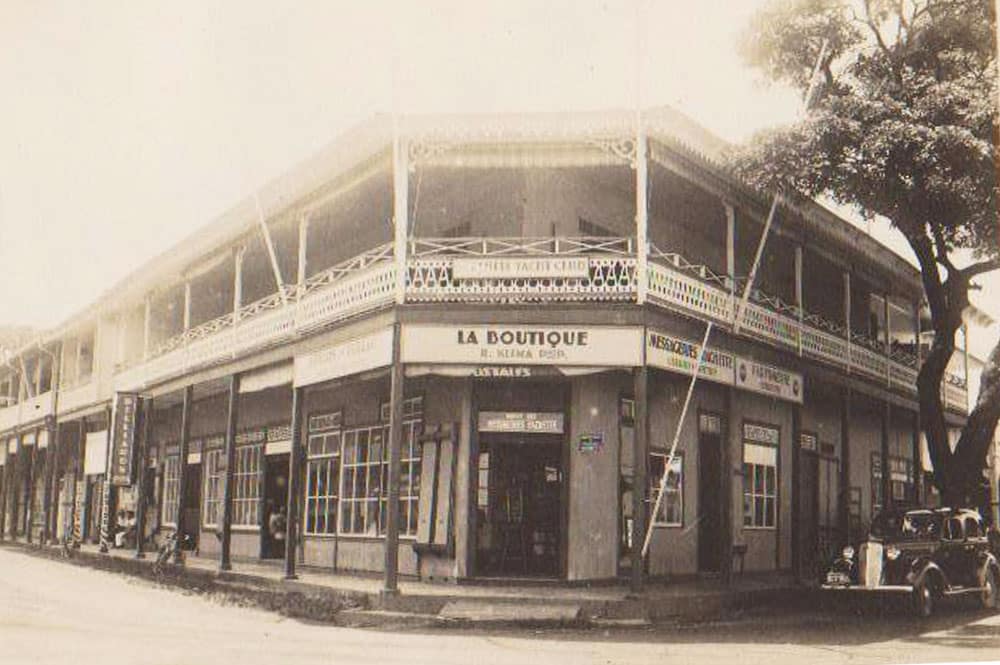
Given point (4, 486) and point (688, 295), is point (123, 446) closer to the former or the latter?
point (688, 295)

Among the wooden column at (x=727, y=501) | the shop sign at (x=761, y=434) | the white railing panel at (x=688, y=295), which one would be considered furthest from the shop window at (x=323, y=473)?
the shop sign at (x=761, y=434)

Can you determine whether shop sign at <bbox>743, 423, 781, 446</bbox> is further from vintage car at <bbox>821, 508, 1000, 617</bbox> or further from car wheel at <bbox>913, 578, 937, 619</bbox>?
car wheel at <bbox>913, 578, 937, 619</bbox>

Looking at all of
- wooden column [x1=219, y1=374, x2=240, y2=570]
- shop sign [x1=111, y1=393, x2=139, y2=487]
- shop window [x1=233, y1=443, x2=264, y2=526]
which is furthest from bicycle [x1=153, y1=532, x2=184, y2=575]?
shop sign [x1=111, y1=393, x2=139, y2=487]

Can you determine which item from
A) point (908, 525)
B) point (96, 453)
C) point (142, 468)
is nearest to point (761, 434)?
point (908, 525)

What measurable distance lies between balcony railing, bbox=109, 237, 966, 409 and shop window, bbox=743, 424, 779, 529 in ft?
5.78

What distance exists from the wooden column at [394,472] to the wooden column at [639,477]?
3.05 meters

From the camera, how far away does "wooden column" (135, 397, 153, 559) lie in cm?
2223

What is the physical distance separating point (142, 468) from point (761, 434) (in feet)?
41.0

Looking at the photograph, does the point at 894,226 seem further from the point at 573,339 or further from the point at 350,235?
the point at 350,235

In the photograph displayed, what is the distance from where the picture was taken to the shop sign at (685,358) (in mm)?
14797

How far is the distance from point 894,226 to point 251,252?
12.2 m

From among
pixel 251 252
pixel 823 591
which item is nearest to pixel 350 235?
pixel 251 252

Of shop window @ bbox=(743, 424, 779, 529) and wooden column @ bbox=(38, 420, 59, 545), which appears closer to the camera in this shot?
shop window @ bbox=(743, 424, 779, 529)

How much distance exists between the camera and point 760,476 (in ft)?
65.7
